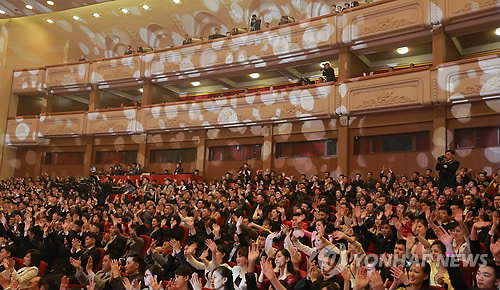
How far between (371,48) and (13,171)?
8.08m

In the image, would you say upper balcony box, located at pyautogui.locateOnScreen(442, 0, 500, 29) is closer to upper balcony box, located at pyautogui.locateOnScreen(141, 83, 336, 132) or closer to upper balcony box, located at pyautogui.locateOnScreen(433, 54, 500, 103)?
upper balcony box, located at pyautogui.locateOnScreen(433, 54, 500, 103)

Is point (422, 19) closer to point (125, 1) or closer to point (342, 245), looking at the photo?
point (342, 245)

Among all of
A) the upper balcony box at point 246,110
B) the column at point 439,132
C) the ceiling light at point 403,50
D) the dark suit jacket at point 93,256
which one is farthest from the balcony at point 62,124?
the column at point 439,132

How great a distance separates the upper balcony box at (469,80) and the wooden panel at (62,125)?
688 cm

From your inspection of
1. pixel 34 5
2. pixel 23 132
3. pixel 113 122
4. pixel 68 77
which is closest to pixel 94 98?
pixel 68 77

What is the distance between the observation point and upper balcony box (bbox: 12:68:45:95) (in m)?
9.91

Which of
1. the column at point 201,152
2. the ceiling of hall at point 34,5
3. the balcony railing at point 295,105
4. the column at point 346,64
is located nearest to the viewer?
the balcony railing at point 295,105

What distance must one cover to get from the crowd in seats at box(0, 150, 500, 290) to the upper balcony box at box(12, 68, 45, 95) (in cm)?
585

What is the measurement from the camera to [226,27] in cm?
941

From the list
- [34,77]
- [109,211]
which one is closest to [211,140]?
[109,211]

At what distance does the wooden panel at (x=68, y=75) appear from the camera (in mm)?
9534

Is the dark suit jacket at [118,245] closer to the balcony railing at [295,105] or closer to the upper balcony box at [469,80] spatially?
the balcony railing at [295,105]

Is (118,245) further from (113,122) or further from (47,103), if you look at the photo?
(47,103)

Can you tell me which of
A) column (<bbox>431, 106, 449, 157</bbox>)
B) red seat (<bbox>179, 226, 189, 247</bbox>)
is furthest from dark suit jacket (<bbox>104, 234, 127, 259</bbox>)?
column (<bbox>431, 106, 449, 157</bbox>)
